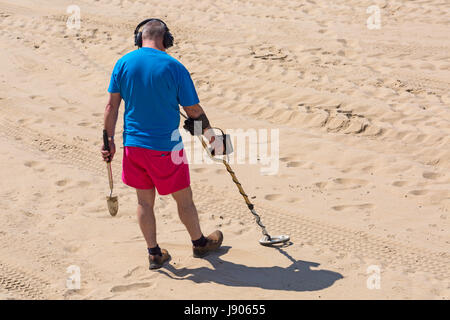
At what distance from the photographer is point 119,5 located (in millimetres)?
12945

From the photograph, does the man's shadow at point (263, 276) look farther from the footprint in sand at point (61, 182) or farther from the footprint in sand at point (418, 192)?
the footprint in sand at point (61, 182)

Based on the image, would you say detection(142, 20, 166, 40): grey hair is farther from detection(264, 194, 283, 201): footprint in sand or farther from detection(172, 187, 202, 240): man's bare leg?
detection(264, 194, 283, 201): footprint in sand

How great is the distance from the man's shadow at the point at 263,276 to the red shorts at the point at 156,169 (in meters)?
0.71

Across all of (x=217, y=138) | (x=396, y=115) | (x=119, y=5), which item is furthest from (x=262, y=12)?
(x=217, y=138)

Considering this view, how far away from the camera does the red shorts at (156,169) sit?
15.3 ft

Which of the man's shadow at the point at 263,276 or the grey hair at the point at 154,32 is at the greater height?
the grey hair at the point at 154,32

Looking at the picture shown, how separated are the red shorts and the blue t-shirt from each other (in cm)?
5

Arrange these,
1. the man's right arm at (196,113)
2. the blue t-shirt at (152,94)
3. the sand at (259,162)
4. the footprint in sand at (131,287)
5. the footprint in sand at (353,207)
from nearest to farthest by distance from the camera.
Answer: the blue t-shirt at (152,94) → the man's right arm at (196,113) → the footprint in sand at (131,287) → the sand at (259,162) → the footprint in sand at (353,207)

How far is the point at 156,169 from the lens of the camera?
4.69 meters

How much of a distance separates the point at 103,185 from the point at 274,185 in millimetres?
1757

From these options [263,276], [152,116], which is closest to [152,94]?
[152,116]

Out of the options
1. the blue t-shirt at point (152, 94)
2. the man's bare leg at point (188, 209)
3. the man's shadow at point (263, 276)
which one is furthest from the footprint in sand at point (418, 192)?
the blue t-shirt at point (152, 94)

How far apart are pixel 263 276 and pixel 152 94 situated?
1635 mm

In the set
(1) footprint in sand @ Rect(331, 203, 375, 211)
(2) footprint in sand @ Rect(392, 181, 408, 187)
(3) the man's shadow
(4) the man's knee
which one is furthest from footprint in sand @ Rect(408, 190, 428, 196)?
(4) the man's knee
